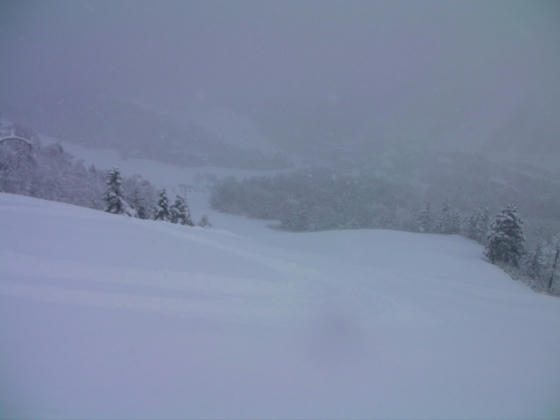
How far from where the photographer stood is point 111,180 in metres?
16.7

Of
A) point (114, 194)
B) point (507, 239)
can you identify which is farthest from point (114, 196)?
point (507, 239)

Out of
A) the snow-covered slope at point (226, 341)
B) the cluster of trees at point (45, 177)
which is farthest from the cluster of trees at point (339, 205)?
the snow-covered slope at point (226, 341)

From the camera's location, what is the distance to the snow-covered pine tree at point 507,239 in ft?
61.4

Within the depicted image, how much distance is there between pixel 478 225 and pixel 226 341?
36806 mm

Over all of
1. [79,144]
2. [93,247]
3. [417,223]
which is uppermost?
[79,144]

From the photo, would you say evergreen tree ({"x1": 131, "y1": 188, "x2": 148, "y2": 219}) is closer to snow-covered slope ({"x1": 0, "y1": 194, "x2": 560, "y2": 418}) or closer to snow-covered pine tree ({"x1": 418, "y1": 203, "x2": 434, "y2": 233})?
snow-covered slope ({"x1": 0, "y1": 194, "x2": 560, "y2": 418})

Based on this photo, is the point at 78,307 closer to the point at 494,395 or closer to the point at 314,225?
the point at 494,395

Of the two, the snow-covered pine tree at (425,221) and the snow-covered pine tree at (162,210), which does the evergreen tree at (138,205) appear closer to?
the snow-covered pine tree at (162,210)

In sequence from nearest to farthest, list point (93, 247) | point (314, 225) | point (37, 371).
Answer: point (37, 371)
point (93, 247)
point (314, 225)

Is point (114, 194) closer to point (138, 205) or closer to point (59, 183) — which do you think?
point (138, 205)

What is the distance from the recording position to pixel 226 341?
328 centimetres

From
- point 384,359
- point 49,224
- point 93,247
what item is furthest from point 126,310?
point 49,224

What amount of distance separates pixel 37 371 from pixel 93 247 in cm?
320

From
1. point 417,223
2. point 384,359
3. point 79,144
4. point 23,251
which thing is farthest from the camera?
point 79,144
